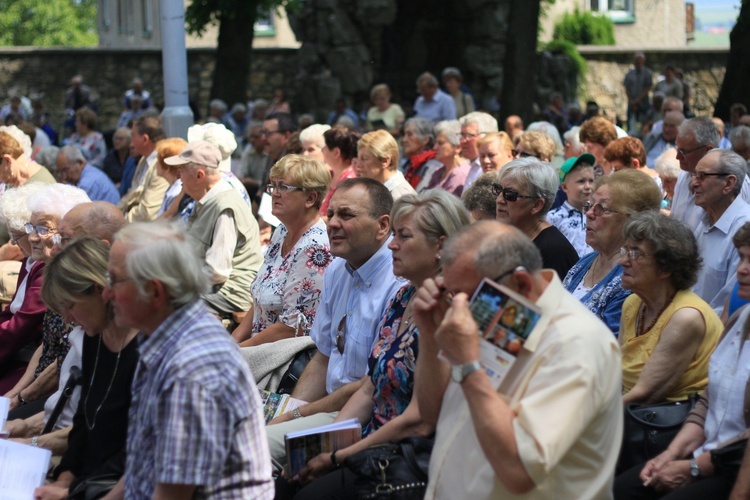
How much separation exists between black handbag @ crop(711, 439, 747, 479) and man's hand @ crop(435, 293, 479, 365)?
1.29 m

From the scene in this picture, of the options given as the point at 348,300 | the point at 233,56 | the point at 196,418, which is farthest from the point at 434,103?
the point at 196,418

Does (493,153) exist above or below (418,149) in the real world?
above

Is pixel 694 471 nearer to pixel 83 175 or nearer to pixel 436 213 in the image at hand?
pixel 436 213

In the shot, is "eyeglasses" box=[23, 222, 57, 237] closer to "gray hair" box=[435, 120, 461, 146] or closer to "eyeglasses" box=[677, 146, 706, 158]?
"eyeglasses" box=[677, 146, 706, 158]

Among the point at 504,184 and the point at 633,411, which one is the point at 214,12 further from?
the point at 633,411

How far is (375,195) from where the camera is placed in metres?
4.70

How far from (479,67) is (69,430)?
19.1 meters

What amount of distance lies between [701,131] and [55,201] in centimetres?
410

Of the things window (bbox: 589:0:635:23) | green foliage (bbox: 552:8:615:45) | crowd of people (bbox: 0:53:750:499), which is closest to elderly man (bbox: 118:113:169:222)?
crowd of people (bbox: 0:53:750:499)

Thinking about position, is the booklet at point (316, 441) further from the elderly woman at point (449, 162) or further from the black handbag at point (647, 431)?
the elderly woman at point (449, 162)

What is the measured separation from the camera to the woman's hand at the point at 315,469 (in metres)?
3.89

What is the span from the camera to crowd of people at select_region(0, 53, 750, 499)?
9.19 ft

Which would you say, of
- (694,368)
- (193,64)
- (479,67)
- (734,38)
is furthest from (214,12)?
(694,368)

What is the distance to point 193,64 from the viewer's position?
86.5 ft
